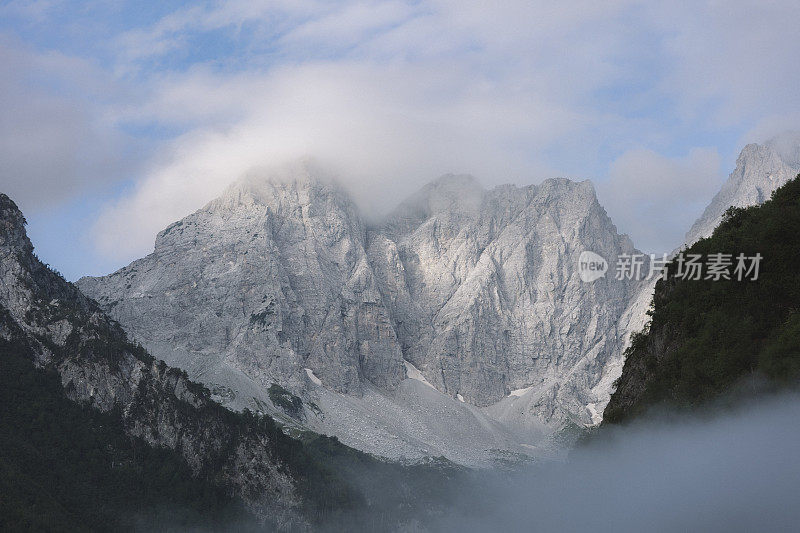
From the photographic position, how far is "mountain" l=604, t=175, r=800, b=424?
3482 inches

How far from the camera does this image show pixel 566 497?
12369 centimetres

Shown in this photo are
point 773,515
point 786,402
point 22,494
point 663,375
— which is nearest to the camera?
point 773,515

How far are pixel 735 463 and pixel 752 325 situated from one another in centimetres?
1947

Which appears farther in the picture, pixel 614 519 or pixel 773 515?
pixel 614 519

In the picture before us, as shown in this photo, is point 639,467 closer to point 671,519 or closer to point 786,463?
point 671,519

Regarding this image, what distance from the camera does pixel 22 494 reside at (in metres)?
190

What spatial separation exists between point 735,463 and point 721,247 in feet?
118

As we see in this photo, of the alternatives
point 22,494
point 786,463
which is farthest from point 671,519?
point 22,494

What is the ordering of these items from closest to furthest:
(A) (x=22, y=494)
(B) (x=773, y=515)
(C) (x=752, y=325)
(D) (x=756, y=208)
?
(B) (x=773, y=515), (C) (x=752, y=325), (D) (x=756, y=208), (A) (x=22, y=494)

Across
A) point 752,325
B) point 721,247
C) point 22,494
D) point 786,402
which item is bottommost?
point 22,494

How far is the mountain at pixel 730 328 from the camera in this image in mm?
88438

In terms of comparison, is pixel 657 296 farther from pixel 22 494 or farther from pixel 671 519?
pixel 22 494

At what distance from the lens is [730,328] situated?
317ft

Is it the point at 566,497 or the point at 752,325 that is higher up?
the point at 752,325
